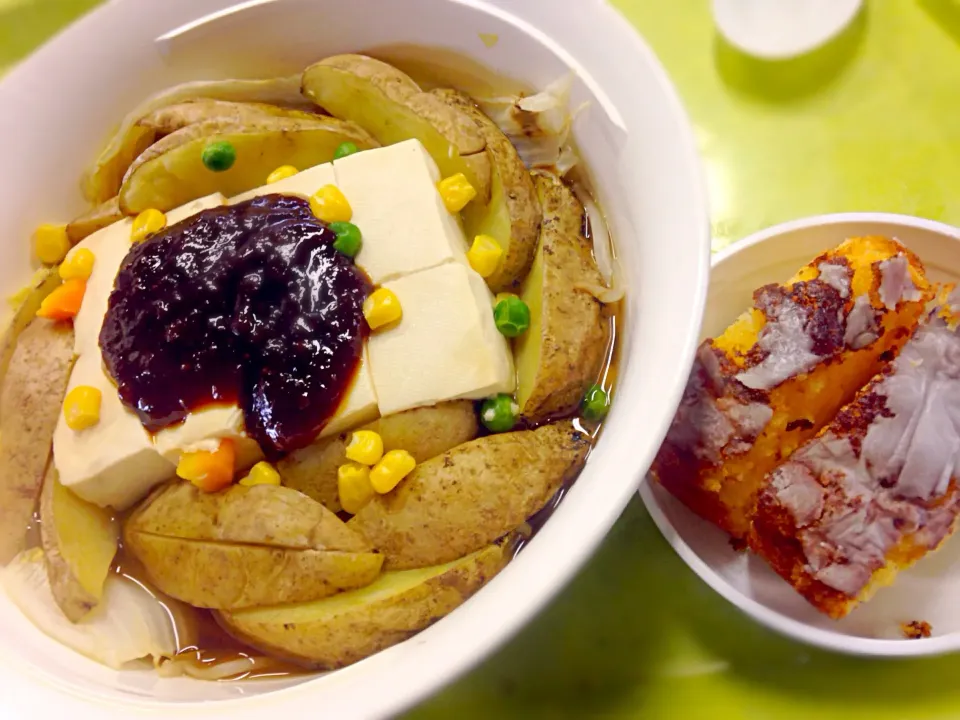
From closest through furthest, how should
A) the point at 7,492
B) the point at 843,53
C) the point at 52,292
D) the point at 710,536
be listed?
1. the point at 7,492
2. the point at 52,292
3. the point at 710,536
4. the point at 843,53

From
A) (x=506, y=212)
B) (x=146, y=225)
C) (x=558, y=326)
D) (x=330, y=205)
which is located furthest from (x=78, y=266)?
(x=558, y=326)

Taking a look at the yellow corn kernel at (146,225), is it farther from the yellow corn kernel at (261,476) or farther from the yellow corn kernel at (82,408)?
the yellow corn kernel at (261,476)

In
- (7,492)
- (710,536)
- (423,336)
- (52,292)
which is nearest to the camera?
(423,336)

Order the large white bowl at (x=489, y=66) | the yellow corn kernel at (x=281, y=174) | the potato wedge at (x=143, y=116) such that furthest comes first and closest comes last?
the potato wedge at (x=143, y=116) < the yellow corn kernel at (x=281, y=174) < the large white bowl at (x=489, y=66)

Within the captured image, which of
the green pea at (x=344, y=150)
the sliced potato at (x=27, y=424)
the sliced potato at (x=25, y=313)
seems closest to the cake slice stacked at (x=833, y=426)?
the green pea at (x=344, y=150)

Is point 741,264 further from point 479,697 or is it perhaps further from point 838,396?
point 479,697

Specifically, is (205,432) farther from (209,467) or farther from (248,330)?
(248,330)

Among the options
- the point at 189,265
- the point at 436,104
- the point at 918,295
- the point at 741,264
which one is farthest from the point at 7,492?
the point at 918,295
